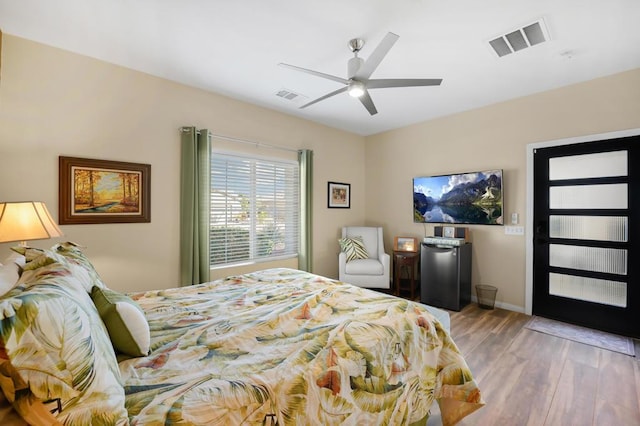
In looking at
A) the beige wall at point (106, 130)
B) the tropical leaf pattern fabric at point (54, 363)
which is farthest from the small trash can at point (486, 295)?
the tropical leaf pattern fabric at point (54, 363)

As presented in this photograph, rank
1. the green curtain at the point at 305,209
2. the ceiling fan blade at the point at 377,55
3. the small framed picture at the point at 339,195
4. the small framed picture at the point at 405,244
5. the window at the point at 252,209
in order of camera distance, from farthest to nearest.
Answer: the small framed picture at the point at 339,195
the small framed picture at the point at 405,244
the green curtain at the point at 305,209
the window at the point at 252,209
the ceiling fan blade at the point at 377,55

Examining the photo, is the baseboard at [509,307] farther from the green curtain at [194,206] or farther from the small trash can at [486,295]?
the green curtain at [194,206]

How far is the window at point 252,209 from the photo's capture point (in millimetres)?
3586

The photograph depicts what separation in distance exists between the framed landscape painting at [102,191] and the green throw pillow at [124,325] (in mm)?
1842

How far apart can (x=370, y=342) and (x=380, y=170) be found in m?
4.11

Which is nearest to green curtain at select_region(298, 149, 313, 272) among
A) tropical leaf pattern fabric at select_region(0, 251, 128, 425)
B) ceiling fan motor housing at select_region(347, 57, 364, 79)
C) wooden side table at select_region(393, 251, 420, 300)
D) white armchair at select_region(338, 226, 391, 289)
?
white armchair at select_region(338, 226, 391, 289)

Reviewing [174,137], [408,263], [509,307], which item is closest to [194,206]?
[174,137]

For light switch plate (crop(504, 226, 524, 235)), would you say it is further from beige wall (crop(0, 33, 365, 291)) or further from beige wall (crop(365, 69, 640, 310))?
beige wall (crop(0, 33, 365, 291))

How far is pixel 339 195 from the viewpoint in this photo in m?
4.91

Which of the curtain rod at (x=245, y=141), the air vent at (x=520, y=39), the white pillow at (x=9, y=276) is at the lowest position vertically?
the white pillow at (x=9, y=276)

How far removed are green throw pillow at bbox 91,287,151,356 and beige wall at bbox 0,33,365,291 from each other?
1.87 metres

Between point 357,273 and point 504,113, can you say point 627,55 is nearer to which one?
point 504,113

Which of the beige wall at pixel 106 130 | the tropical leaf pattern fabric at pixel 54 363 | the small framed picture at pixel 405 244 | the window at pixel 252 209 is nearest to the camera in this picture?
the tropical leaf pattern fabric at pixel 54 363

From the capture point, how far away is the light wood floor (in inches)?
71.6
